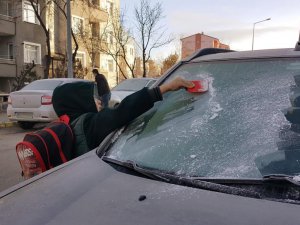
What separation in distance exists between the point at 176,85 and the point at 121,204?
1.09 metres

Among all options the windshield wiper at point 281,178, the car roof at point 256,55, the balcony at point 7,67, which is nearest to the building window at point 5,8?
the balcony at point 7,67

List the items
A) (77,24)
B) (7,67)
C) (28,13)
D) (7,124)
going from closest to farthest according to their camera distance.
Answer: (7,124)
(7,67)
(28,13)
(77,24)

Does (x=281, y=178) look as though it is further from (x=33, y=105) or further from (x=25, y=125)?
(x=25, y=125)

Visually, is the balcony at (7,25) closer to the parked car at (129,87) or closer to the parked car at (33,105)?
the parked car at (129,87)

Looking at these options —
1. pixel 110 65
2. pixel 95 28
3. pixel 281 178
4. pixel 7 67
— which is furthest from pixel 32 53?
pixel 281 178

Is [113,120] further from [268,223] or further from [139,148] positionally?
[268,223]

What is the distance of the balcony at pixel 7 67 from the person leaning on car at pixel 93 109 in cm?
2523

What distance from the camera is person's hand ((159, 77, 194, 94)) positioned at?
2451 millimetres

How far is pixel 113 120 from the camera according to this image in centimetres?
249

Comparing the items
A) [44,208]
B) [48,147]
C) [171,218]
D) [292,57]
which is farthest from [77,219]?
[292,57]

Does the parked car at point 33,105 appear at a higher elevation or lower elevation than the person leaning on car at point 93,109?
lower

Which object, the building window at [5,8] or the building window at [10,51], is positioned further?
the building window at [10,51]

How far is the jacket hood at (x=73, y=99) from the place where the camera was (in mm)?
2854

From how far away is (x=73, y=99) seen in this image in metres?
2.88
